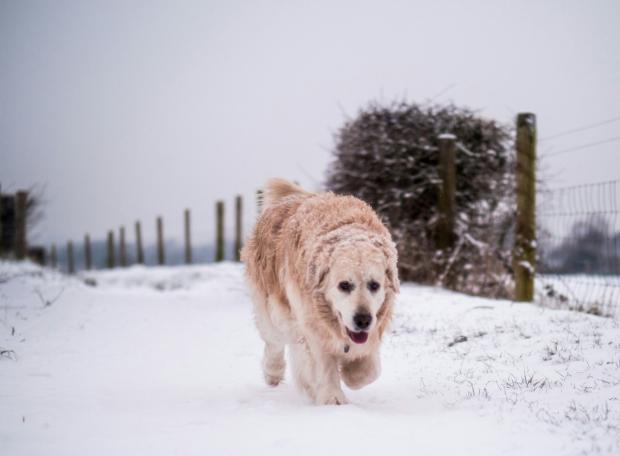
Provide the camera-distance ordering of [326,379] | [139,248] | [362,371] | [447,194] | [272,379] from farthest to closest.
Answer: [139,248], [447,194], [272,379], [362,371], [326,379]

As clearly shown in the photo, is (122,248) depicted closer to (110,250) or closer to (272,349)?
(110,250)

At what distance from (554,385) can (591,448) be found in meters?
1.20

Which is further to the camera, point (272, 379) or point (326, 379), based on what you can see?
point (272, 379)

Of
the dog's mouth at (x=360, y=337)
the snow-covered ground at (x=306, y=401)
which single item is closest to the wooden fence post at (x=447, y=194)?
the snow-covered ground at (x=306, y=401)

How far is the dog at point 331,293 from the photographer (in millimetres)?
3803

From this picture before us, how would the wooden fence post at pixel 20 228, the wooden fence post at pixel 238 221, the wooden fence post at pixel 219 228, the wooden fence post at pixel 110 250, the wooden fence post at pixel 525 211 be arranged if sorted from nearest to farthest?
the wooden fence post at pixel 525 211, the wooden fence post at pixel 20 228, the wooden fence post at pixel 238 221, the wooden fence post at pixel 219 228, the wooden fence post at pixel 110 250

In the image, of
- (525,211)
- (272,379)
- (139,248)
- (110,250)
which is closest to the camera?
(272,379)

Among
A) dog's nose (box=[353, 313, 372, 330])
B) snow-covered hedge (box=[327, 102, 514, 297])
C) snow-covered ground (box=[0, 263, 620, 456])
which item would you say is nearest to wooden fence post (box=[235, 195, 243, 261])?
snow-covered hedge (box=[327, 102, 514, 297])

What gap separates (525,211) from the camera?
7039 millimetres

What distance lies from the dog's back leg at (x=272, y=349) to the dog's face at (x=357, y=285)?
1020mm

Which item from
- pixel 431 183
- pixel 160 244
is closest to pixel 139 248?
pixel 160 244

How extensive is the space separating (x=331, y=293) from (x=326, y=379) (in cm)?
61

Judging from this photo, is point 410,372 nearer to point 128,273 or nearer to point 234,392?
point 234,392

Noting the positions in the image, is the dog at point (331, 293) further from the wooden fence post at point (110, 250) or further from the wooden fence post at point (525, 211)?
the wooden fence post at point (110, 250)
